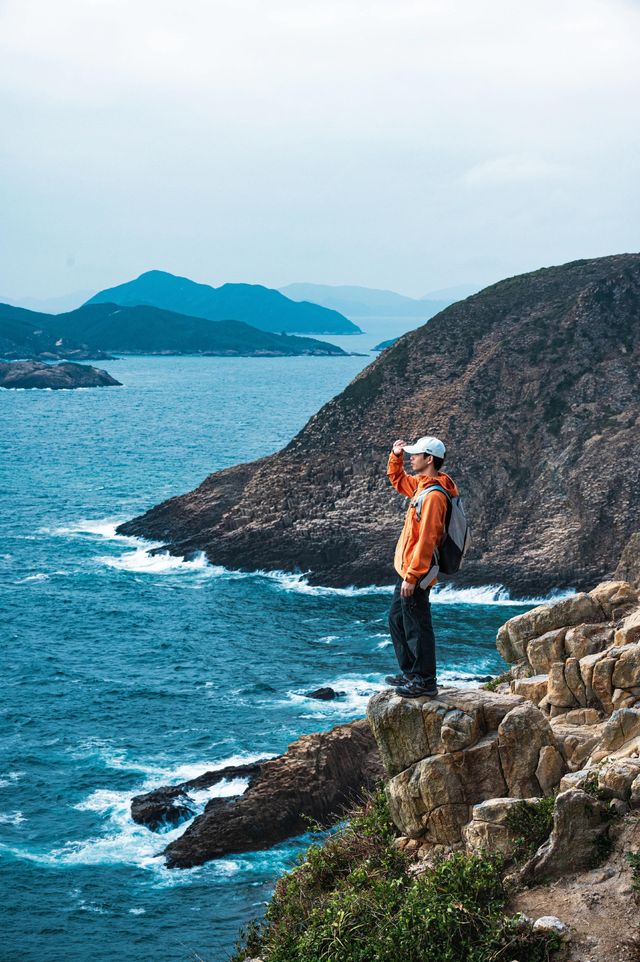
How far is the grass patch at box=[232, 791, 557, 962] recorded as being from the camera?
1120 cm

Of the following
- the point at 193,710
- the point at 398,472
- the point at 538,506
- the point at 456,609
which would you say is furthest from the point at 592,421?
the point at 398,472

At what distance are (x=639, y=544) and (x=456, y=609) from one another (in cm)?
1273

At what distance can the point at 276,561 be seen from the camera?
6531 cm

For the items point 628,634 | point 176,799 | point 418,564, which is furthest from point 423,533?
point 176,799

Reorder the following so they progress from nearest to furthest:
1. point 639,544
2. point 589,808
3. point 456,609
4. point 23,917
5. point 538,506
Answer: point 589,808 → point 23,917 → point 639,544 → point 456,609 → point 538,506

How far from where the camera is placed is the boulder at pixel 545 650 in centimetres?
2178

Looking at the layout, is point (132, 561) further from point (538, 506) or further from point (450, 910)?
point (450, 910)

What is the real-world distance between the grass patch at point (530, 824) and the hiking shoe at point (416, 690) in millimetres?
2055

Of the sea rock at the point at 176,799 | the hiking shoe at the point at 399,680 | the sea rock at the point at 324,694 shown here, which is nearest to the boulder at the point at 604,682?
the hiking shoe at the point at 399,680

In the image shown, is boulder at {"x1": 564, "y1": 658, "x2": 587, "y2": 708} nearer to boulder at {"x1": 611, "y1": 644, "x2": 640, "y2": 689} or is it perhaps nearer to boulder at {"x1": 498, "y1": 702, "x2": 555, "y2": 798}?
boulder at {"x1": 611, "y1": 644, "x2": 640, "y2": 689}

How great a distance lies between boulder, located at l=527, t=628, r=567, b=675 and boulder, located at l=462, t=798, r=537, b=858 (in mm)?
8914

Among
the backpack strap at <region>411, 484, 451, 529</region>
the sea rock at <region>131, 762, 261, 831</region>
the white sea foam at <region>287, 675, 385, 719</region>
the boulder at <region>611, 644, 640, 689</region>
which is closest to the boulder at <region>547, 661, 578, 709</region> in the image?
the boulder at <region>611, 644, 640, 689</region>

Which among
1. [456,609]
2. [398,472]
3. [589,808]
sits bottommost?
[456,609]

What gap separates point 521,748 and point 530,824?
58.2 inches
